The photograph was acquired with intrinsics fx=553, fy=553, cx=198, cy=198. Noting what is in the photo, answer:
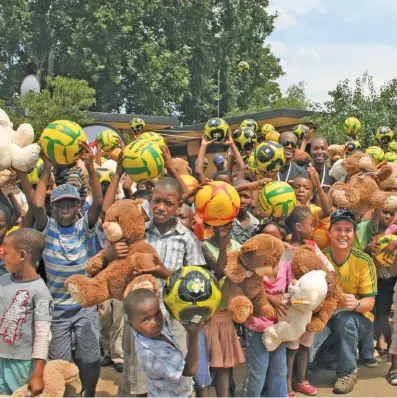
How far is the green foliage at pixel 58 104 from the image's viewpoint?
602 inches

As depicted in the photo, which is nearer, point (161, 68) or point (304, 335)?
point (304, 335)

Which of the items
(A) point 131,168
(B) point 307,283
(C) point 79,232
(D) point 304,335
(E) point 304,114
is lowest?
(D) point 304,335

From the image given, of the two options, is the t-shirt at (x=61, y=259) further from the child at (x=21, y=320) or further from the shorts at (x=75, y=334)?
the child at (x=21, y=320)

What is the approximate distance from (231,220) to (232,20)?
26162mm

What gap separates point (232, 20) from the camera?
28234mm

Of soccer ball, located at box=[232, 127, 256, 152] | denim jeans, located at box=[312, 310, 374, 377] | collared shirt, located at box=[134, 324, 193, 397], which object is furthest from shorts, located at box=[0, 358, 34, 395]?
soccer ball, located at box=[232, 127, 256, 152]

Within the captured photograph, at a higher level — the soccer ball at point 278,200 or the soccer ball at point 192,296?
the soccer ball at point 278,200

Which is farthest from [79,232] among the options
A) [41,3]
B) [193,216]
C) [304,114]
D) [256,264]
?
[41,3]

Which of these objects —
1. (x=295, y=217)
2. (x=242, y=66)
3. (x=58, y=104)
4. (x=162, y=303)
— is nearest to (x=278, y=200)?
(x=295, y=217)

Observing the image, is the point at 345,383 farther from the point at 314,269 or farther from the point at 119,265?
the point at 119,265

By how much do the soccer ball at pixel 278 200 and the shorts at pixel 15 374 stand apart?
213 centimetres

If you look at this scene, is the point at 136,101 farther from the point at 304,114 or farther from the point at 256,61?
the point at 304,114

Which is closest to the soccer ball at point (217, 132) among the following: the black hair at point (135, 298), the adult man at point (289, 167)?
the adult man at point (289, 167)

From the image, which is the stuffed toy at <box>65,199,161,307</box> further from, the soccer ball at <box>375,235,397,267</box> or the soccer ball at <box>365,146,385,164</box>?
the soccer ball at <box>365,146,385,164</box>
